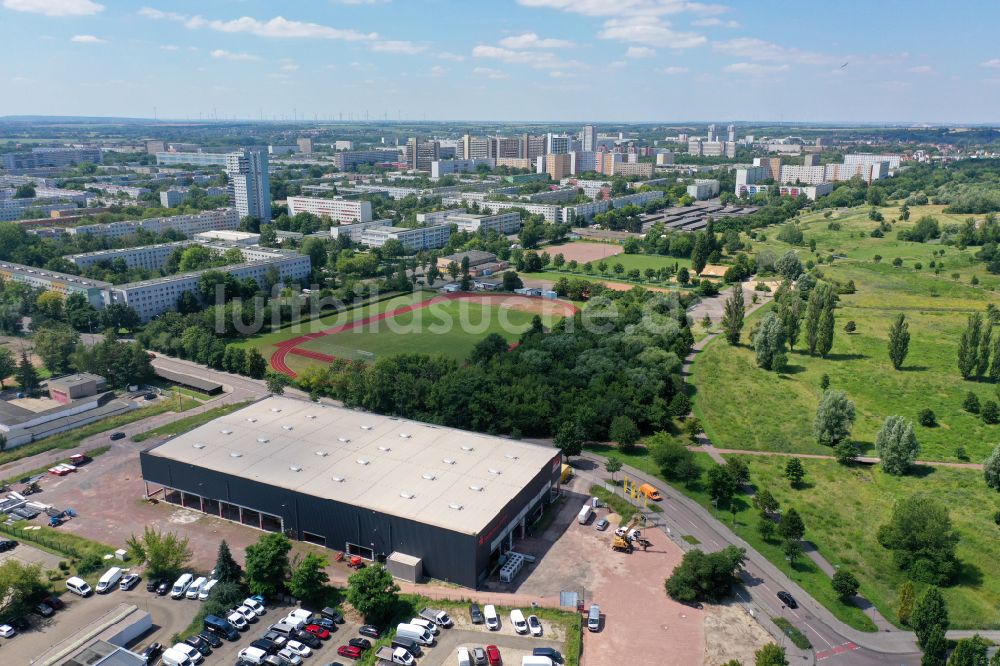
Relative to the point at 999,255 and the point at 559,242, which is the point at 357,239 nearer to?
the point at 559,242

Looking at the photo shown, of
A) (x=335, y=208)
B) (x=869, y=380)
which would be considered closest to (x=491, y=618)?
(x=869, y=380)

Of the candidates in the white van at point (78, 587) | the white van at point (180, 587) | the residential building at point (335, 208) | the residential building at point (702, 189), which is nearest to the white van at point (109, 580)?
the white van at point (78, 587)

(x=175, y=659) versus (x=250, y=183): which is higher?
(x=250, y=183)

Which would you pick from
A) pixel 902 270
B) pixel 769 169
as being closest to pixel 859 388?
pixel 902 270

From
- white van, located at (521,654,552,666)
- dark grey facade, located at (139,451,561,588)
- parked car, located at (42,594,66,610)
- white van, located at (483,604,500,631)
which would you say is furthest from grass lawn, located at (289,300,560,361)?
white van, located at (521,654,552,666)

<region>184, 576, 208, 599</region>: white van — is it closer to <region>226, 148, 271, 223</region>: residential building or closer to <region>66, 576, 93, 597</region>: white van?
<region>66, 576, 93, 597</region>: white van

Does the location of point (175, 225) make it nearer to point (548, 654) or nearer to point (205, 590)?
point (205, 590)

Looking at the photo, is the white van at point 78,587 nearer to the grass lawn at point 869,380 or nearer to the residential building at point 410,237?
the grass lawn at point 869,380
